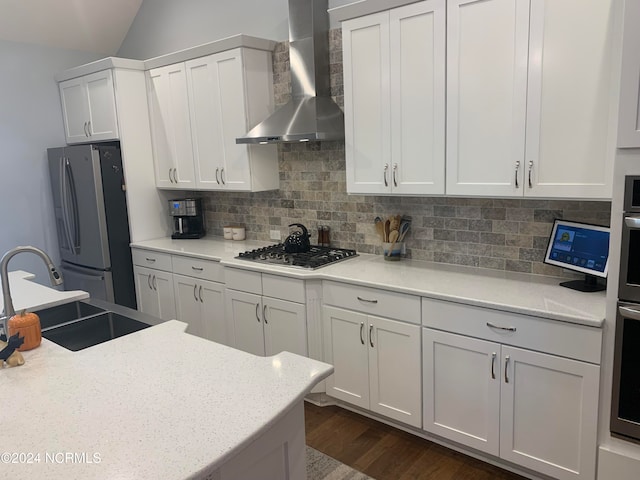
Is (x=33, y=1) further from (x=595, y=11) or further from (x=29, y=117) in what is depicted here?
(x=595, y=11)

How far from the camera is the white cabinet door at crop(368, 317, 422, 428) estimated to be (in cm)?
262

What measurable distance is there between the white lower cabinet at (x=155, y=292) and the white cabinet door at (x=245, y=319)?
30.9 inches

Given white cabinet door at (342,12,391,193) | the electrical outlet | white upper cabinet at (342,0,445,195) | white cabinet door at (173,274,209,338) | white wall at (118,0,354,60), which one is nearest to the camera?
white upper cabinet at (342,0,445,195)

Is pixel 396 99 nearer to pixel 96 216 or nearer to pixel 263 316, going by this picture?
pixel 263 316

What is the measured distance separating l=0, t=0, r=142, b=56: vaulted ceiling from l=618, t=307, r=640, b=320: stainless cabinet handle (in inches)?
190

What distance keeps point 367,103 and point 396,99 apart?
20 centimetres

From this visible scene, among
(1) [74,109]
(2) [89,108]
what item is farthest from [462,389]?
(1) [74,109]

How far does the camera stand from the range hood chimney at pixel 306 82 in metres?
3.18

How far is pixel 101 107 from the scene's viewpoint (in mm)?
4258

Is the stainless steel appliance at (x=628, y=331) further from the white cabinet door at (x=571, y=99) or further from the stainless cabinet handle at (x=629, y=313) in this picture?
the white cabinet door at (x=571, y=99)

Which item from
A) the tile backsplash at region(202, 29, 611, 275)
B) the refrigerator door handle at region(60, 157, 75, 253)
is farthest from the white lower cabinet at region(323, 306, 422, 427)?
the refrigerator door handle at region(60, 157, 75, 253)

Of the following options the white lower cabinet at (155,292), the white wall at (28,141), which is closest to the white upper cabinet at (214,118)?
the white lower cabinet at (155,292)

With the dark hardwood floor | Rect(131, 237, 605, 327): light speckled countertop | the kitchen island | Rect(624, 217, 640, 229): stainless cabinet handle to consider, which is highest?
Rect(624, 217, 640, 229): stainless cabinet handle

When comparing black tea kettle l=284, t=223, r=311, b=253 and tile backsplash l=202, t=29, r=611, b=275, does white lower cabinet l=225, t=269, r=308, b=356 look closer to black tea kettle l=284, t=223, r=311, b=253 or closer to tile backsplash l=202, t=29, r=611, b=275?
black tea kettle l=284, t=223, r=311, b=253
